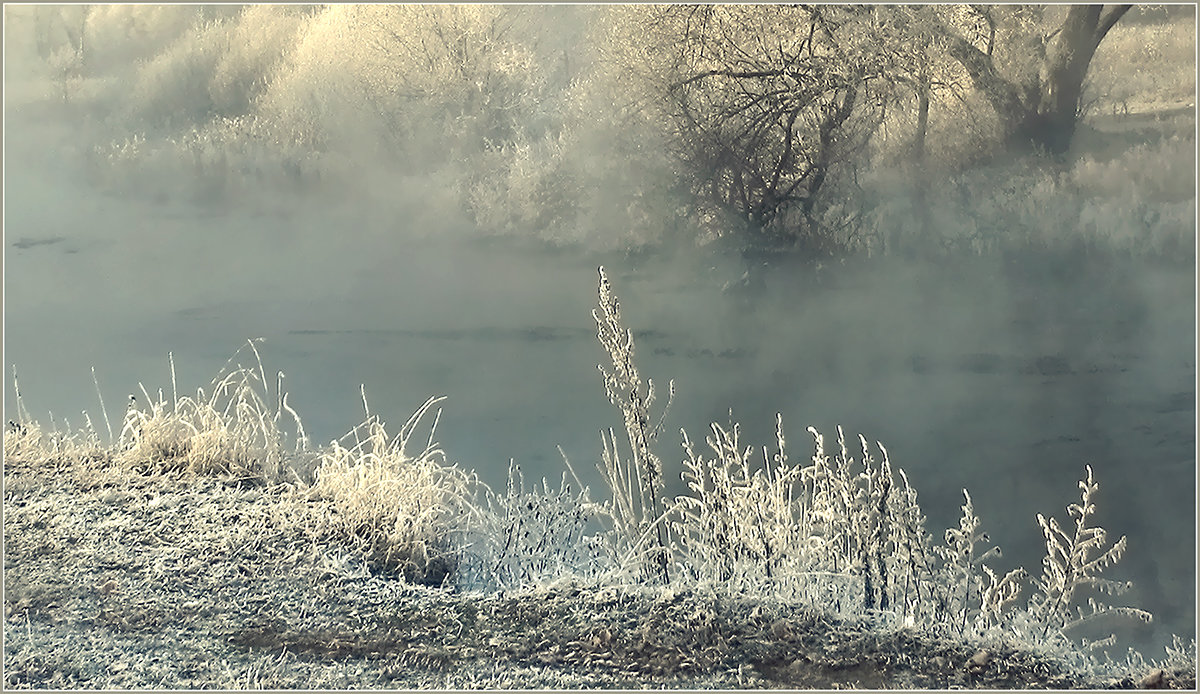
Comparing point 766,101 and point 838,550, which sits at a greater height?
point 766,101

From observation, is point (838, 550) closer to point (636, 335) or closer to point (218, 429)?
point (636, 335)

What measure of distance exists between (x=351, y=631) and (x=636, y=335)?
4.47ft

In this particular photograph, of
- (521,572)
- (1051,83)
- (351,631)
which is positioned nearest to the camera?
(351,631)

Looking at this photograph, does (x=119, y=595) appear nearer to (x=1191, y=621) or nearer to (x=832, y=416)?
(x=832, y=416)

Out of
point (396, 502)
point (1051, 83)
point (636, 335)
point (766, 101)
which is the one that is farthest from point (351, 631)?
point (1051, 83)

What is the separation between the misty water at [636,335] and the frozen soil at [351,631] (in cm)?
52

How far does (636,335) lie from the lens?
371cm

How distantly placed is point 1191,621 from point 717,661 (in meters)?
1.68

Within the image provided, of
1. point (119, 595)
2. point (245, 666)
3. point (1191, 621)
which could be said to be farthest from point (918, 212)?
point (119, 595)

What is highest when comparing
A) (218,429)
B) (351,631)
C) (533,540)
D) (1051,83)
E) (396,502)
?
(1051,83)

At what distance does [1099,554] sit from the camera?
11.8 ft

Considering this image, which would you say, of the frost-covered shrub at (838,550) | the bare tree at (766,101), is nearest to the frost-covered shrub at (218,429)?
the frost-covered shrub at (838,550)

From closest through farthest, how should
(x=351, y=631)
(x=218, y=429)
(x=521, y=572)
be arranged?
(x=351, y=631) → (x=521, y=572) → (x=218, y=429)

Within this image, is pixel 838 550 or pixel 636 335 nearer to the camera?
pixel 838 550
